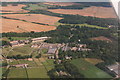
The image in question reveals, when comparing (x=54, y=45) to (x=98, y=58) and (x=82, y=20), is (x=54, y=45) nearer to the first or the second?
(x=98, y=58)

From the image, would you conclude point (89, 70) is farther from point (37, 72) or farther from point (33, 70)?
point (33, 70)

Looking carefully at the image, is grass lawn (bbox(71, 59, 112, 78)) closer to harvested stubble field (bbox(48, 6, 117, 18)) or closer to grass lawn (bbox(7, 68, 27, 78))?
grass lawn (bbox(7, 68, 27, 78))

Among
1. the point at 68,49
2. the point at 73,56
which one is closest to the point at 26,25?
the point at 68,49

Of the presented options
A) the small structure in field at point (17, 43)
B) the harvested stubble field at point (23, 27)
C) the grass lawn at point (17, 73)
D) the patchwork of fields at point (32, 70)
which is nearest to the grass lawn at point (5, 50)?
the small structure in field at point (17, 43)

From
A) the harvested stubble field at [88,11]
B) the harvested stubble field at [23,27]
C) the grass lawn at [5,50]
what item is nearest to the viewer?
the grass lawn at [5,50]

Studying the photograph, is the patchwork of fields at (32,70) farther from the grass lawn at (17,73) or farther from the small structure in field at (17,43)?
the small structure in field at (17,43)

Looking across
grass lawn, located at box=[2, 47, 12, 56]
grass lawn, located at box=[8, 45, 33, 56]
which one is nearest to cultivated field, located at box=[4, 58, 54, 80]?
grass lawn, located at box=[8, 45, 33, 56]
